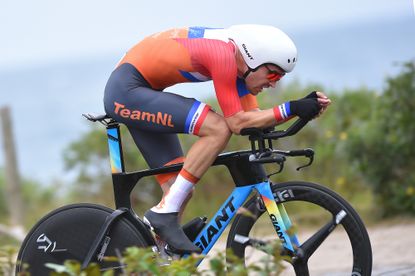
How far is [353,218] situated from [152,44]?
1.46 metres

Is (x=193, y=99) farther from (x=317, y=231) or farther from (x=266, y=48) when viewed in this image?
(x=317, y=231)

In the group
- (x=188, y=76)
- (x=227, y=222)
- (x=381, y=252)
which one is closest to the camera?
(x=188, y=76)

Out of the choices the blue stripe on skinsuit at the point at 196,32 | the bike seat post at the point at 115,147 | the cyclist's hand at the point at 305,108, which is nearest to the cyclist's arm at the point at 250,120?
the cyclist's hand at the point at 305,108

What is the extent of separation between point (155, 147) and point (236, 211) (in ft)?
1.98

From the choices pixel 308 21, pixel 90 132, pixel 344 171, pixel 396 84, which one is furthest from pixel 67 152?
pixel 308 21

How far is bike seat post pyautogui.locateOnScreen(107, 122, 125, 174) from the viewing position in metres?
6.03

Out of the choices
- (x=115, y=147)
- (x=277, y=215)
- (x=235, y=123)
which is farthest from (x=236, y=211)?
(x=115, y=147)

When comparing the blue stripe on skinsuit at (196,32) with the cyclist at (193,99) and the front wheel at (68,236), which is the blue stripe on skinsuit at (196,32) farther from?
the front wheel at (68,236)

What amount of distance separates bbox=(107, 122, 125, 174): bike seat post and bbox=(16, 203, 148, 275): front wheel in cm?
25

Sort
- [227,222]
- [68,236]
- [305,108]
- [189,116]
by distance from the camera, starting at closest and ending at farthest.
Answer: [305,108] → [189,116] → [227,222] → [68,236]

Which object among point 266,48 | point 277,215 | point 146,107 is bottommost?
point 277,215

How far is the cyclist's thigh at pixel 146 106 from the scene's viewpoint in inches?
227

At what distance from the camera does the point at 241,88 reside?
597 centimetres

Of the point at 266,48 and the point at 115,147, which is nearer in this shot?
the point at 266,48
